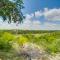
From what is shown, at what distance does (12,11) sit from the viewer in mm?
8938

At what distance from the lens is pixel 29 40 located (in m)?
9.39

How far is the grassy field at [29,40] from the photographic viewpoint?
364 inches

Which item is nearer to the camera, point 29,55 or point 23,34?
point 29,55

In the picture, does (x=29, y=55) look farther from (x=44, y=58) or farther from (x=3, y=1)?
(x=3, y=1)

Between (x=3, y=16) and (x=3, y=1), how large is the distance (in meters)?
0.73

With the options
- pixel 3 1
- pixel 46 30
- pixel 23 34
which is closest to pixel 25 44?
pixel 23 34

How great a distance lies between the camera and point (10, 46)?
9.34m

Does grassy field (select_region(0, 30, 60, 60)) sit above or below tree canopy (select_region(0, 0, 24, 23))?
below

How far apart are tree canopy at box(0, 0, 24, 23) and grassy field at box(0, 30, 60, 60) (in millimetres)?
499

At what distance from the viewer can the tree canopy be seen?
8.69 metres

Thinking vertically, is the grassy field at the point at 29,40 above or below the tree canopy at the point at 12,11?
below

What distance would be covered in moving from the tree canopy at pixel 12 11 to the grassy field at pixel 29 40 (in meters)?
0.50

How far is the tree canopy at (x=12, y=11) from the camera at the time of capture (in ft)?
28.5

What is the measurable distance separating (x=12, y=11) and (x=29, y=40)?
110 cm
